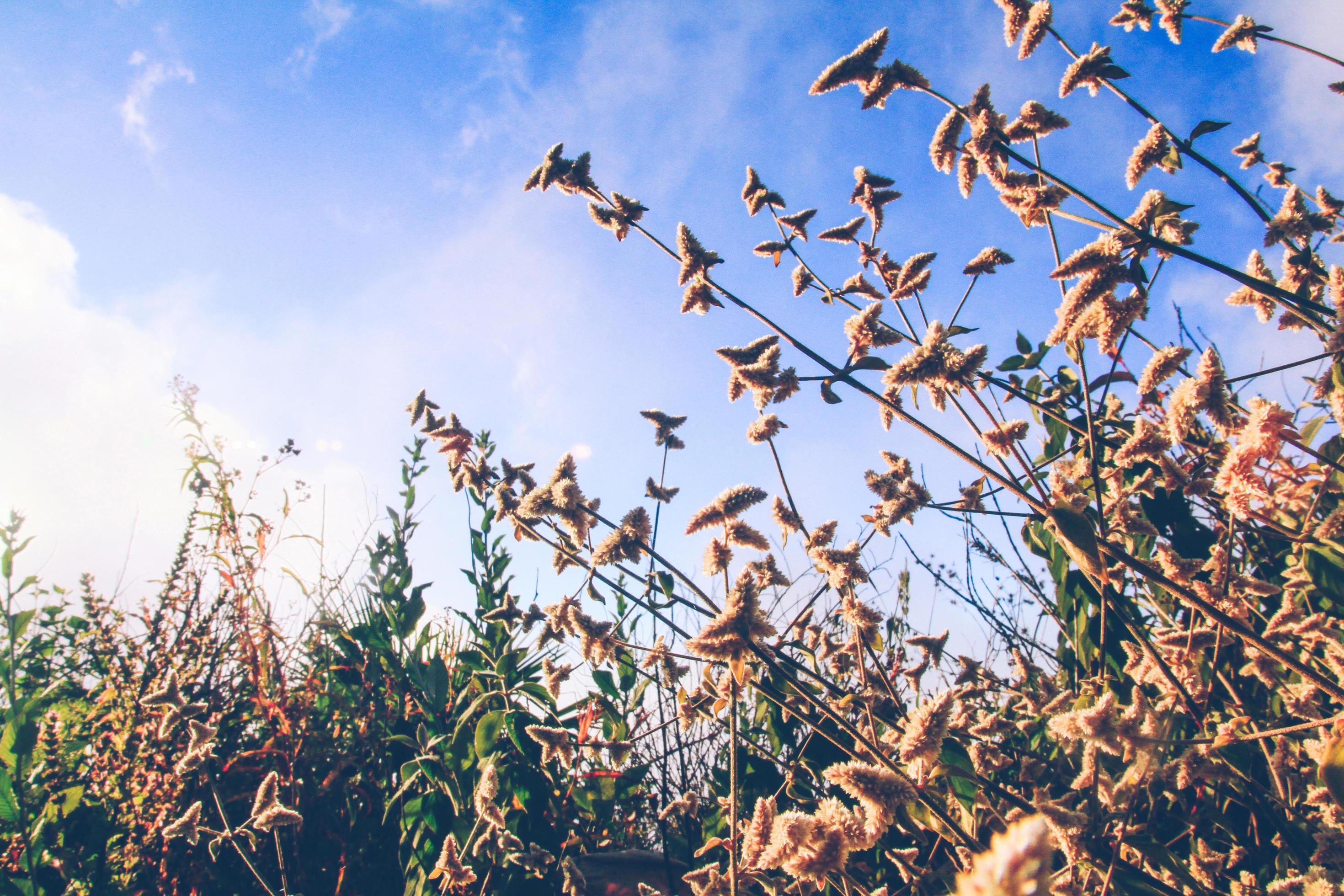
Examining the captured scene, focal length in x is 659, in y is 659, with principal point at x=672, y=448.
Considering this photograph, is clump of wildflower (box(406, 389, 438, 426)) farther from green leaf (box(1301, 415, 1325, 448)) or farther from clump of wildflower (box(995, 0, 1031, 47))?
green leaf (box(1301, 415, 1325, 448))

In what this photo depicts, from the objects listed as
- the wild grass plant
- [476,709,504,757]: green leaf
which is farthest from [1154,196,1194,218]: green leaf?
[476,709,504,757]: green leaf

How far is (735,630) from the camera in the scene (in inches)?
42.6

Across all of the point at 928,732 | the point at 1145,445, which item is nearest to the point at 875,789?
the point at 928,732

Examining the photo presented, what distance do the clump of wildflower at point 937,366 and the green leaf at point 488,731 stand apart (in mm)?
1661

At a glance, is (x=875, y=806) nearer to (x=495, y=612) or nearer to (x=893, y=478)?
(x=893, y=478)

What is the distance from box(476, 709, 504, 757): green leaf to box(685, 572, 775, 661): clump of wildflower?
4.40ft

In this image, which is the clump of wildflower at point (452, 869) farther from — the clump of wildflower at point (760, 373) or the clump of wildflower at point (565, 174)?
the clump of wildflower at point (565, 174)

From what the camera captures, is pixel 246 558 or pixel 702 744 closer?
pixel 246 558

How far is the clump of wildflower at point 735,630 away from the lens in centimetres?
107

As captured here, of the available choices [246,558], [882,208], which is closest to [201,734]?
[246,558]

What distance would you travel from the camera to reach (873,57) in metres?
1.52

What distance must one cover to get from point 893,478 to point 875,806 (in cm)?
105

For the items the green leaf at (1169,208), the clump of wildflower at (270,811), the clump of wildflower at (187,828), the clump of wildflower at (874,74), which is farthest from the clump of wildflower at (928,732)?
the clump of wildflower at (187,828)

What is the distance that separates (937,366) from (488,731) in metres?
1.79
